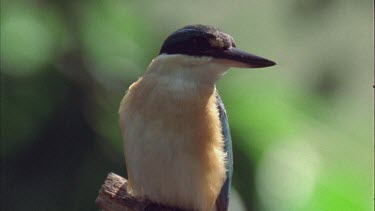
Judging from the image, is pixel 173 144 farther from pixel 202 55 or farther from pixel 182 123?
pixel 202 55

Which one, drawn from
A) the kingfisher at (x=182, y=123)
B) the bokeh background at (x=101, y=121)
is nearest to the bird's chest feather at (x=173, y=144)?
the kingfisher at (x=182, y=123)

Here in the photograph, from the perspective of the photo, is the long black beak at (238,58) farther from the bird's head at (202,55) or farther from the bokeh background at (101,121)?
the bokeh background at (101,121)

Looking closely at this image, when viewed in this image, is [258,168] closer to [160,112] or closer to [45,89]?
[160,112]

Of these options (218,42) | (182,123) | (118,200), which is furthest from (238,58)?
(118,200)

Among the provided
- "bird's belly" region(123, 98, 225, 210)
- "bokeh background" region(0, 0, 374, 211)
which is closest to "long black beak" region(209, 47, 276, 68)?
"bird's belly" region(123, 98, 225, 210)

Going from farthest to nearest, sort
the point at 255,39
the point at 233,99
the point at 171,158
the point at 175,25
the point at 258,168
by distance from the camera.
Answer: the point at 255,39 < the point at 175,25 < the point at 233,99 < the point at 258,168 < the point at 171,158

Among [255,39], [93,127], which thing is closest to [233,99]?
[93,127]

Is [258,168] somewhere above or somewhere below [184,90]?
below

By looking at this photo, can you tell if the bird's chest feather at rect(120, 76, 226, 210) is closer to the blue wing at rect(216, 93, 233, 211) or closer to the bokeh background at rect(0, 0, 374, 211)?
the blue wing at rect(216, 93, 233, 211)
